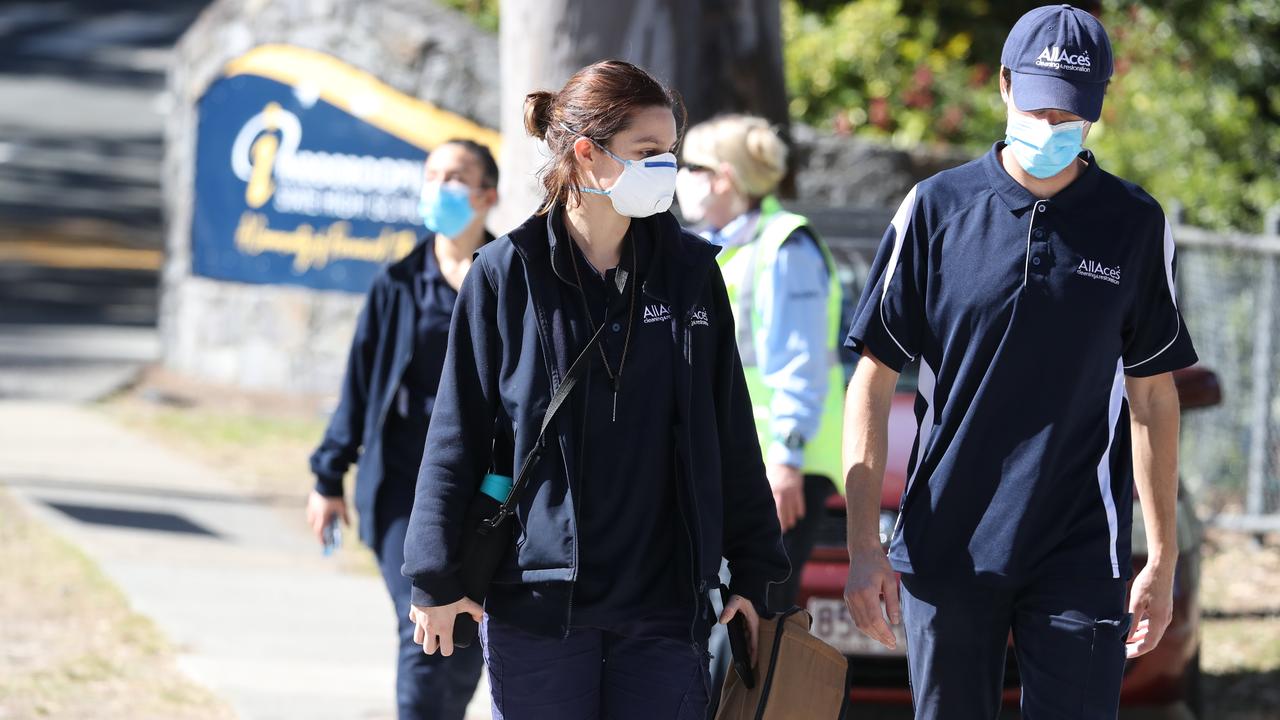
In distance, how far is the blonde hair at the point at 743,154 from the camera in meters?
4.78

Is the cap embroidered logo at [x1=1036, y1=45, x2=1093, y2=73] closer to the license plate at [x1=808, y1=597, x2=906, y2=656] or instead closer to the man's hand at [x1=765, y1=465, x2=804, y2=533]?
the man's hand at [x1=765, y1=465, x2=804, y2=533]

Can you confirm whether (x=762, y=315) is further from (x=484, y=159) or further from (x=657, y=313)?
(x=657, y=313)

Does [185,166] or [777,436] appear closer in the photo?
[777,436]

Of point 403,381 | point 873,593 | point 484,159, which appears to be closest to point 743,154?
point 484,159

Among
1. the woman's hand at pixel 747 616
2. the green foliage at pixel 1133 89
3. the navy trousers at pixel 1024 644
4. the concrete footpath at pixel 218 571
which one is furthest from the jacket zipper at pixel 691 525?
the green foliage at pixel 1133 89

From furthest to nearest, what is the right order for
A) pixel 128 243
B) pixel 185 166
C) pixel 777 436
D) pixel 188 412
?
pixel 128 243 → pixel 185 166 → pixel 188 412 → pixel 777 436

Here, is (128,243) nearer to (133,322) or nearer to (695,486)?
(133,322)

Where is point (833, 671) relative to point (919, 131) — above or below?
below

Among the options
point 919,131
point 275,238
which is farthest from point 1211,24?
point 275,238

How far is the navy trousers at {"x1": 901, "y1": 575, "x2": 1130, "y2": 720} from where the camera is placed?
3.25 meters

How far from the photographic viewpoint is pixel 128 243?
1948 centimetres

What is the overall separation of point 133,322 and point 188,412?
3.93m

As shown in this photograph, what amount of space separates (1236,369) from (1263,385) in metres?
0.52

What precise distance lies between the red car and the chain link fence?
392 cm
